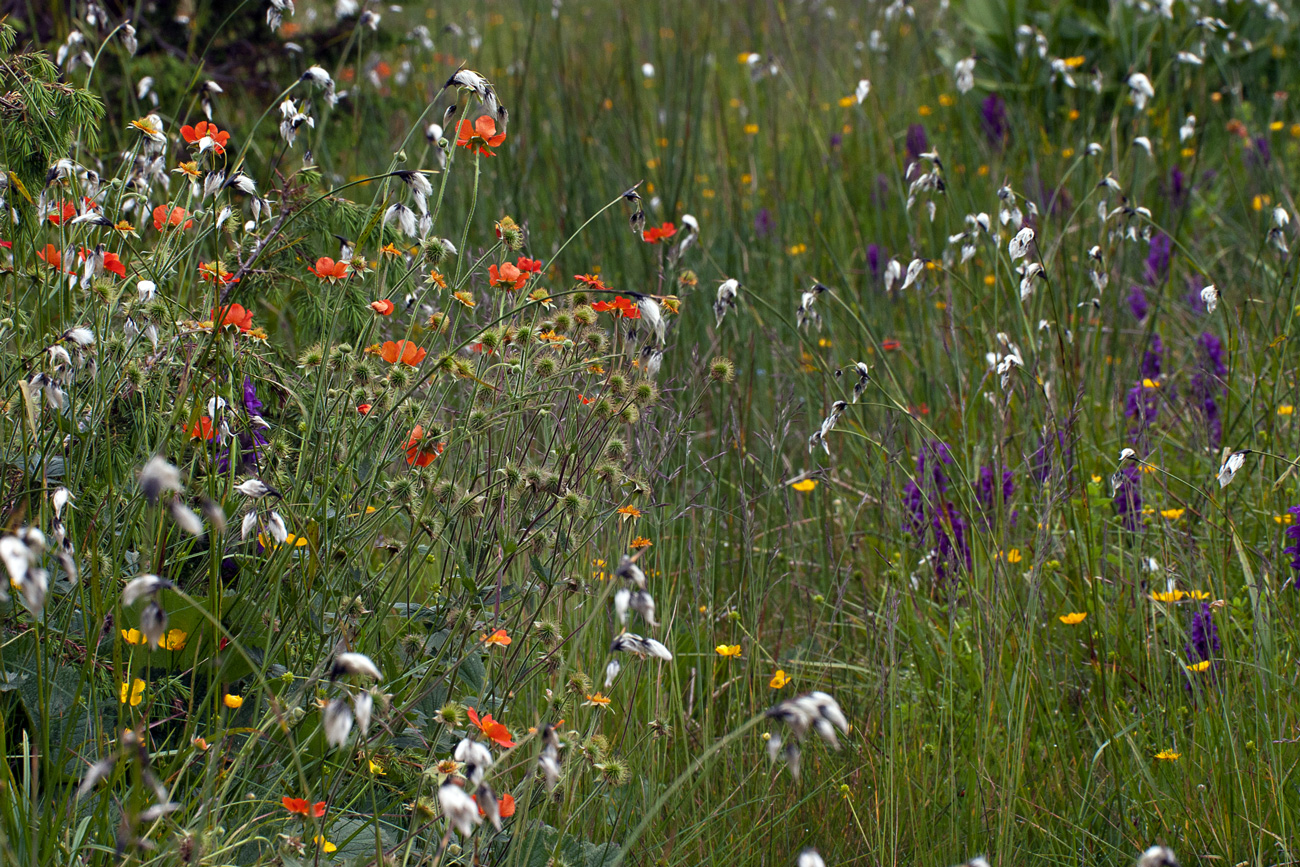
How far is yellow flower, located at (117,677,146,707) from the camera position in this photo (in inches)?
48.3

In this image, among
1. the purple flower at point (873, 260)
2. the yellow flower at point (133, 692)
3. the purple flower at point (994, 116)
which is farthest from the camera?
the purple flower at point (994, 116)

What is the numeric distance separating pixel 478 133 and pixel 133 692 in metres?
0.88

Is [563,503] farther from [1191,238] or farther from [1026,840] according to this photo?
[1191,238]

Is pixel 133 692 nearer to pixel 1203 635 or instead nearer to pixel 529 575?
pixel 529 575

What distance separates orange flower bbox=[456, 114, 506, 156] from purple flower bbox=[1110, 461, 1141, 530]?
1328 millimetres

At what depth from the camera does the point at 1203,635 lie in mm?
1937

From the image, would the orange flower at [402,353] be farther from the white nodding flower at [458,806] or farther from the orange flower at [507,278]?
the white nodding flower at [458,806]

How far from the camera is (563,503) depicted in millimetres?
1424

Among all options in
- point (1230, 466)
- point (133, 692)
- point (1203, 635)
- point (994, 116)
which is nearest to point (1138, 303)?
point (994, 116)

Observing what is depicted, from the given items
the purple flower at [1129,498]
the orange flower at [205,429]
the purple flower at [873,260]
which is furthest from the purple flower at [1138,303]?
the orange flower at [205,429]

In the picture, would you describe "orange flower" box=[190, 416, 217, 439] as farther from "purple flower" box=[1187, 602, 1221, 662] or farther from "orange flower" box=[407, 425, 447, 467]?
"purple flower" box=[1187, 602, 1221, 662]

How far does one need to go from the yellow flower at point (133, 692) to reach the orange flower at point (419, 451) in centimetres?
45

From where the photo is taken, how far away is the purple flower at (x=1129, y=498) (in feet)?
6.87

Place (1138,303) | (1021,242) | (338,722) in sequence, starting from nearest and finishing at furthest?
(338,722) → (1021,242) → (1138,303)
